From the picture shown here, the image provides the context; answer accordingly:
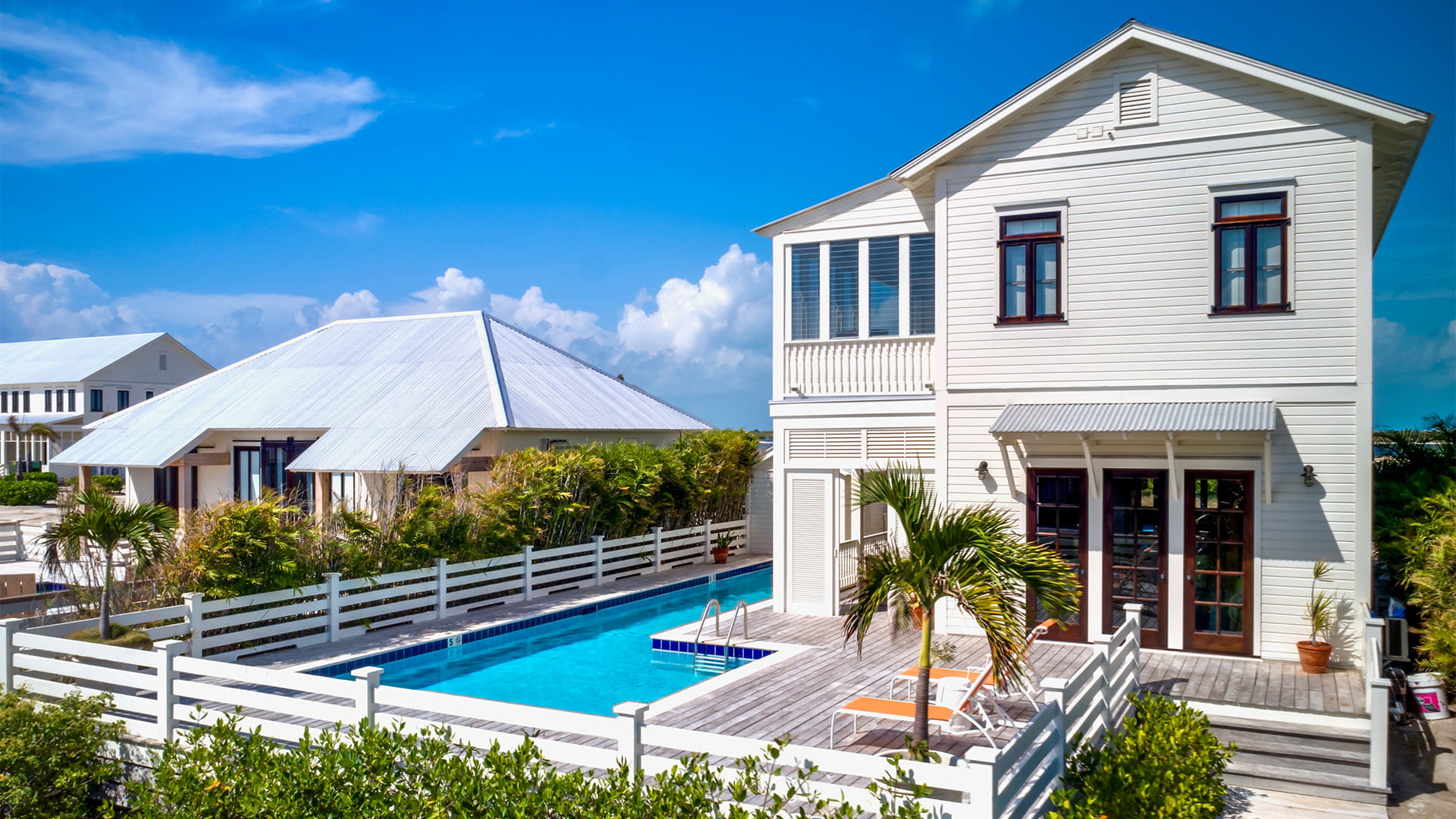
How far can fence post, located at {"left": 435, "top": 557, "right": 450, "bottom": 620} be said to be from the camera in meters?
13.7

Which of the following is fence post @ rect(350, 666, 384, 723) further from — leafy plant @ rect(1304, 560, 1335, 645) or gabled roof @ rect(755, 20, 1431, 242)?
leafy plant @ rect(1304, 560, 1335, 645)

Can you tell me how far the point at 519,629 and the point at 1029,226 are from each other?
8967 mm

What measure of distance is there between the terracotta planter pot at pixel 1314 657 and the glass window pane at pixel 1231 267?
3670 millimetres

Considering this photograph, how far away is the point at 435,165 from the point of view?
1789 inches

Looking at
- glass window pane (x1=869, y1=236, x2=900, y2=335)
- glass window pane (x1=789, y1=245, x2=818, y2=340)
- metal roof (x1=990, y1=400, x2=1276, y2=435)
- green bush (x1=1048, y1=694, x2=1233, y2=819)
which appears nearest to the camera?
green bush (x1=1048, y1=694, x2=1233, y2=819)

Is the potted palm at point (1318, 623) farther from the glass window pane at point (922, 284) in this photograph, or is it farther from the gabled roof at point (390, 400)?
the gabled roof at point (390, 400)

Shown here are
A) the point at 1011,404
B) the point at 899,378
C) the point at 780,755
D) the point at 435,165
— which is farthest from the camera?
the point at 435,165

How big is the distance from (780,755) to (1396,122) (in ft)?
30.3

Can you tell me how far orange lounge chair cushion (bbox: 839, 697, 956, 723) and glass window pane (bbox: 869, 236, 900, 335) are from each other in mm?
6239

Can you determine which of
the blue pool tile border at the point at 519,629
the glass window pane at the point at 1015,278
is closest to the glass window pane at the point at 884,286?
A: the glass window pane at the point at 1015,278

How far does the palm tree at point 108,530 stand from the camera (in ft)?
32.3

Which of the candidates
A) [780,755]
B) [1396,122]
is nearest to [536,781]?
[780,755]

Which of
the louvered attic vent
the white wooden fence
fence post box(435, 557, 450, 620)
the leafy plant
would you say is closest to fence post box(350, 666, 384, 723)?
the white wooden fence

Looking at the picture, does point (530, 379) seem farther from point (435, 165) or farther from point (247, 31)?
point (435, 165)
